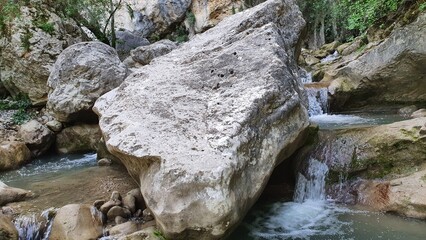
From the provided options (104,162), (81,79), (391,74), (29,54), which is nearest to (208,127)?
(104,162)

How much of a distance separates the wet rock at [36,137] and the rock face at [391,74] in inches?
349

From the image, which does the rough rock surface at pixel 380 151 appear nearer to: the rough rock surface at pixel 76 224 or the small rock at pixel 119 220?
the small rock at pixel 119 220

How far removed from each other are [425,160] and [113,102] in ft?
16.7

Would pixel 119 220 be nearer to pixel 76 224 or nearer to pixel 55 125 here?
pixel 76 224

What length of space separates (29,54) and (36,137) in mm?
4054

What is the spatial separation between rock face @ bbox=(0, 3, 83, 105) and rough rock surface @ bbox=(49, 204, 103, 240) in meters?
9.21

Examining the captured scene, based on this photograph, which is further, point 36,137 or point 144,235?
point 36,137

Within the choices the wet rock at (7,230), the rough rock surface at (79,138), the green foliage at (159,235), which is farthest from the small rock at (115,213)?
the rough rock surface at (79,138)

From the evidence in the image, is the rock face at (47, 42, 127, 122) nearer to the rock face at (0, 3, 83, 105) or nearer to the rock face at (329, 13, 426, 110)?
the rock face at (0, 3, 83, 105)

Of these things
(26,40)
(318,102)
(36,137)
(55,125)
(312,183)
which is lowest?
(312,183)

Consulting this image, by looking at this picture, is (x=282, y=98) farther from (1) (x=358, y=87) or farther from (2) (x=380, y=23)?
(2) (x=380, y=23)

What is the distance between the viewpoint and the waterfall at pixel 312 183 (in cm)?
606

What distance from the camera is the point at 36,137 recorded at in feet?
34.6

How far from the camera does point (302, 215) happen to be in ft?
18.0
